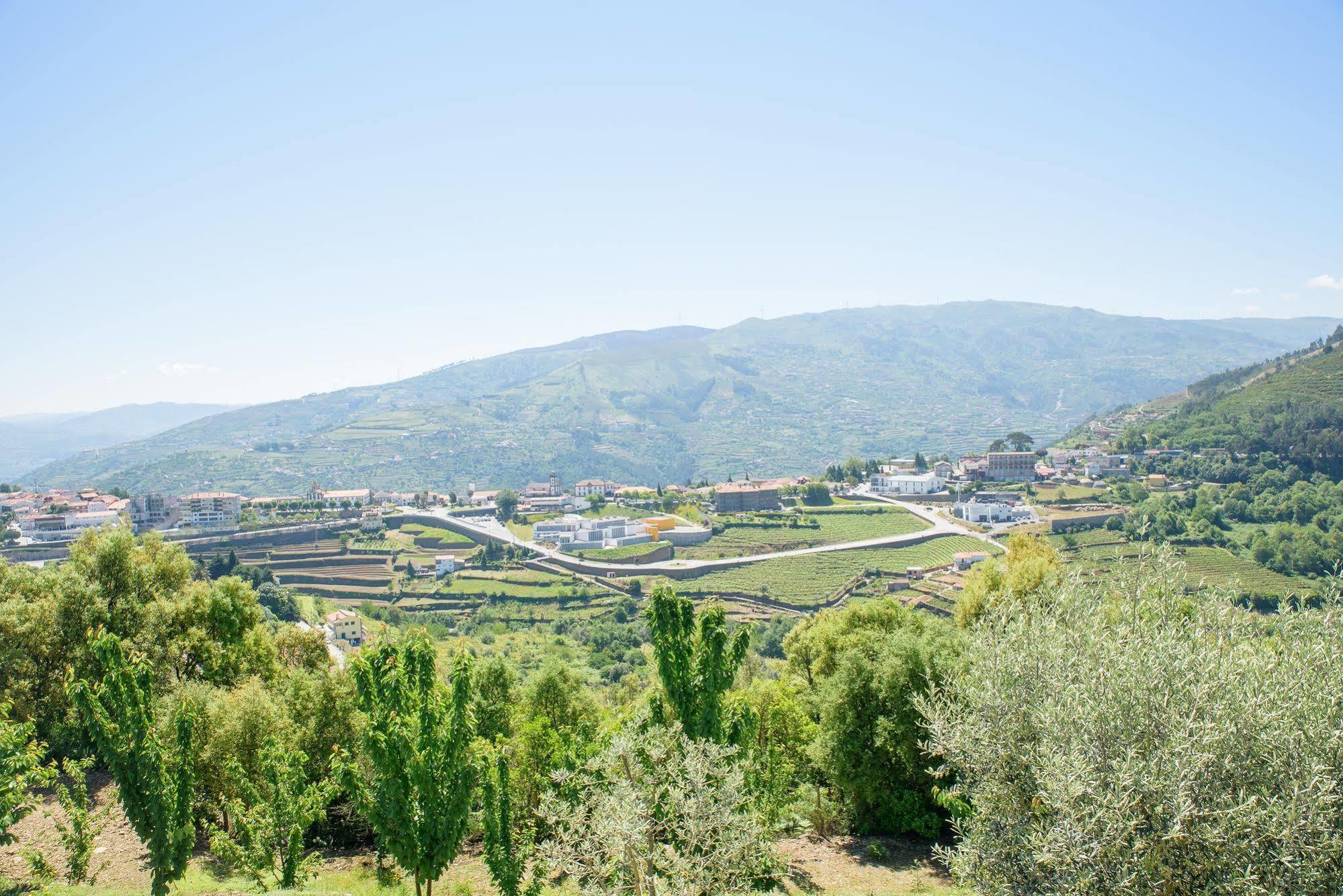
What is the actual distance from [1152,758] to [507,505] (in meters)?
90.4

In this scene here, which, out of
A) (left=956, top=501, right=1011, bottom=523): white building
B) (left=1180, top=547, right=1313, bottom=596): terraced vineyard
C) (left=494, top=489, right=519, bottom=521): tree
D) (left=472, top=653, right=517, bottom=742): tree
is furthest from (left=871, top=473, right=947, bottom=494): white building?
(left=472, top=653, right=517, bottom=742): tree

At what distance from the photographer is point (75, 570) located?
1811cm

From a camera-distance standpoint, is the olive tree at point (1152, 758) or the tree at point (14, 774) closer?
the olive tree at point (1152, 758)

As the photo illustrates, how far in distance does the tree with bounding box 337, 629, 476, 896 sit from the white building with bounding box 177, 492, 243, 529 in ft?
274

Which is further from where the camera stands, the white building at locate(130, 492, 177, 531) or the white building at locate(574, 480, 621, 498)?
the white building at locate(574, 480, 621, 498)

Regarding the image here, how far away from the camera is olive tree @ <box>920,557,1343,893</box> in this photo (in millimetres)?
7586

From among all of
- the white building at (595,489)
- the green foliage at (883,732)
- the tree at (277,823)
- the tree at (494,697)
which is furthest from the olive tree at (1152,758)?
the white building at (595,489)

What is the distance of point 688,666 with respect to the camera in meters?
12.5

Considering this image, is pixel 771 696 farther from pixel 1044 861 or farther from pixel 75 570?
pixel 75 570

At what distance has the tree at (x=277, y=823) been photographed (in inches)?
441

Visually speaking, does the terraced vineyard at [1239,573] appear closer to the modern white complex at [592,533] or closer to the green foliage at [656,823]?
the green foliage at [656,823]

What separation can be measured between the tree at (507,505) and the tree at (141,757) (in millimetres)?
81128

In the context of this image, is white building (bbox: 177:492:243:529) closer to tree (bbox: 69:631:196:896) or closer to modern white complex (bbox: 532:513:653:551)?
modern white complex (bbox: 532:513:653:551)

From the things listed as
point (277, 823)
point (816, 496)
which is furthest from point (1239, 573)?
point (277, 823)
